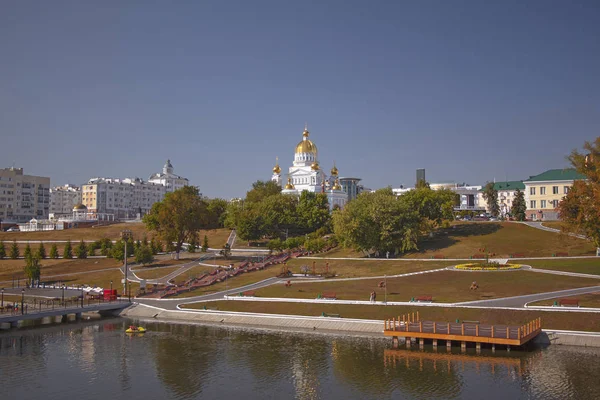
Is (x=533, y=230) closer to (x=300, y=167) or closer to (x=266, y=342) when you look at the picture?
(x=266, y=342)

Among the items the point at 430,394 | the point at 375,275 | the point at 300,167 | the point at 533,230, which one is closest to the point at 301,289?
the point at 375,275

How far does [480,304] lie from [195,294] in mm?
34154

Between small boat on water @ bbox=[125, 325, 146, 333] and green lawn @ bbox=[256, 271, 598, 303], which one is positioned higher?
green lawn @ bbox=[256, 271, 598, 303]

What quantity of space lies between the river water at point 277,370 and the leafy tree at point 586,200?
87.7 ft

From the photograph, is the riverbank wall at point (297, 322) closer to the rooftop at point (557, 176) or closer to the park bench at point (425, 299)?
the park bench at point (425, 299)

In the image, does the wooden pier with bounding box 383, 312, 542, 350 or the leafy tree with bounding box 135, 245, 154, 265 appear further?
the leafy tree with bounding box 135, 245, 154, 265

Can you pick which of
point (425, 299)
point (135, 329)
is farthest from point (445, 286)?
point (135, 329)

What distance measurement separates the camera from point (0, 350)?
4822cm

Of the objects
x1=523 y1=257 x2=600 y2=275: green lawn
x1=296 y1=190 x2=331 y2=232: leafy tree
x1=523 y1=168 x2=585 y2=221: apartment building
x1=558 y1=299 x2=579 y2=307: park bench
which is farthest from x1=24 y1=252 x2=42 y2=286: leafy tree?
x1=523 y1=168 x2=585 y2=221: apartment building

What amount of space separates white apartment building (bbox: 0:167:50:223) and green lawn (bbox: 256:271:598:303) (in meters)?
130

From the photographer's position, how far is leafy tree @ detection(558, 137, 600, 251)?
217 feet

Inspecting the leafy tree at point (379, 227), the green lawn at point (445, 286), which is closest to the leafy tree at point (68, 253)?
the leafy tree at point (379, 227)

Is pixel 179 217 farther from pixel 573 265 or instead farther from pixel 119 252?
pixel 573 265

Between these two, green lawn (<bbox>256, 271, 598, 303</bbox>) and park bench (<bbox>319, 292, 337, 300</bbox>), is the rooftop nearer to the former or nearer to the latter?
green lawn (<bbox>256, 271, 598, 303</bbox>)
